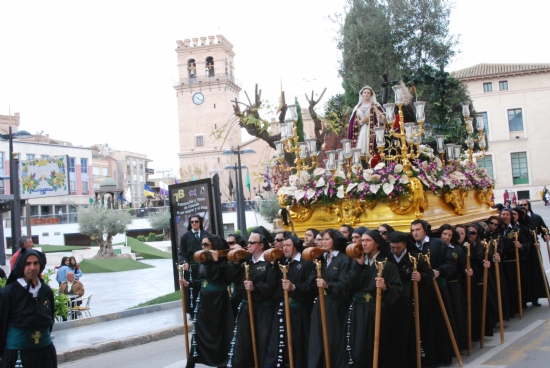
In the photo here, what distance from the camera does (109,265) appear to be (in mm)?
25781

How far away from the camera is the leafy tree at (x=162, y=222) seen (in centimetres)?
3922

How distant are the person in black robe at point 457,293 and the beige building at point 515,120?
143ft

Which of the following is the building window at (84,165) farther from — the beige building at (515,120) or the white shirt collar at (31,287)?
the white shirt collar at (31,287)

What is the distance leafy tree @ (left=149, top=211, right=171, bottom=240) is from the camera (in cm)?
3922

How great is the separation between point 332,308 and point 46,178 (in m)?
14.7

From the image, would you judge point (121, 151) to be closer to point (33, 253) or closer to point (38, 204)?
point (38, 204)

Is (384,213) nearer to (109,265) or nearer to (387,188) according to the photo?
(387,188)

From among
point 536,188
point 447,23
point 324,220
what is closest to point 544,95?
point 536,188

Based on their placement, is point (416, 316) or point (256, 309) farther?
point (256, 309)

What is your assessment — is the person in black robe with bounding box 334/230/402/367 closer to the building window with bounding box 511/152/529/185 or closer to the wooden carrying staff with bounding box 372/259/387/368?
the wooden carrying staff with bounding box 372/259/387/368

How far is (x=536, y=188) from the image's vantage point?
4897 cm

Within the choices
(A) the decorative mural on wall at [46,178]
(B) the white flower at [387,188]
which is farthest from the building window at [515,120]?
(B) the white flower at [387,188]

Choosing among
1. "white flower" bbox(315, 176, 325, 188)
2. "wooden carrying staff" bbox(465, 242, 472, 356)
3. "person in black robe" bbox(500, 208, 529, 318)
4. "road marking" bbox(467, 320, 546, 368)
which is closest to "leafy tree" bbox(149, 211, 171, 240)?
"white flower" bbox(315, 176, 325, 188)

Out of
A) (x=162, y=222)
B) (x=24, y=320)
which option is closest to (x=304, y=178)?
(x=24, y=320)
